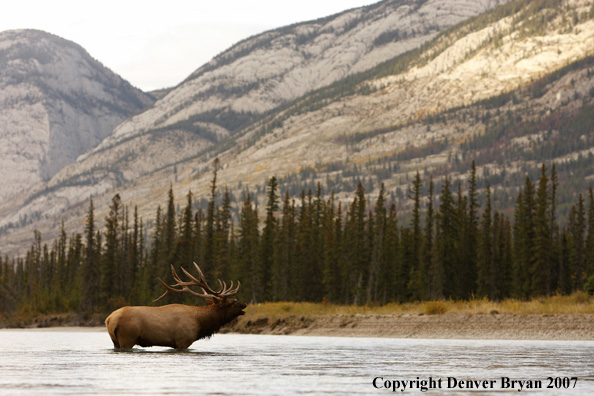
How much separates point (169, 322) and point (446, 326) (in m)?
25.0

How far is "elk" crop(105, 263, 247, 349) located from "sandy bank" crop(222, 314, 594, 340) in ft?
68.5

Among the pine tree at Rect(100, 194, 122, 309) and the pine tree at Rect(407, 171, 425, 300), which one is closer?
the pine tree at Rect(407, 171, 425, 300)

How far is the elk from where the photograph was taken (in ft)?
81.5

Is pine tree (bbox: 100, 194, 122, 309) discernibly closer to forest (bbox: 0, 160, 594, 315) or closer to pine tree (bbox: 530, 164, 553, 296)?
forest (bbox: 0, 160, 594, 315)

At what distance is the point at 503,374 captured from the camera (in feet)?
59.3

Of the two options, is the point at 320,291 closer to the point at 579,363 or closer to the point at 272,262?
the point at 272,262

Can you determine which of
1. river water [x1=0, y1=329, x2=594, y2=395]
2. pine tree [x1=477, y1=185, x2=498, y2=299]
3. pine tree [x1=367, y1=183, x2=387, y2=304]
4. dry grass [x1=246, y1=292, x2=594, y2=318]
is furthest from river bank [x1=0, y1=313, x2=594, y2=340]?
pine tree [x1=477, y1=185, x2=498, y2=299]

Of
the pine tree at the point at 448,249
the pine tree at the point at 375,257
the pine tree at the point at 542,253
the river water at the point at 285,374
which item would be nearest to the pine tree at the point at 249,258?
the pine tree at the point at 375,257

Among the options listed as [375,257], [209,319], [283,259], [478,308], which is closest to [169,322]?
[209,319]

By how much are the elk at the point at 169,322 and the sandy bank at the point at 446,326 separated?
20.9 m

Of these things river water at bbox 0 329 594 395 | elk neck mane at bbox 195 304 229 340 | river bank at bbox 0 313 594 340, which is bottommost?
river bank at bbox 0 313 594 340

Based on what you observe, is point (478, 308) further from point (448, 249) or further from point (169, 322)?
point (448, 249)

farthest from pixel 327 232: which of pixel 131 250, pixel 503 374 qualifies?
pixel 503 374

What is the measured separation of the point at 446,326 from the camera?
46.6 meters
